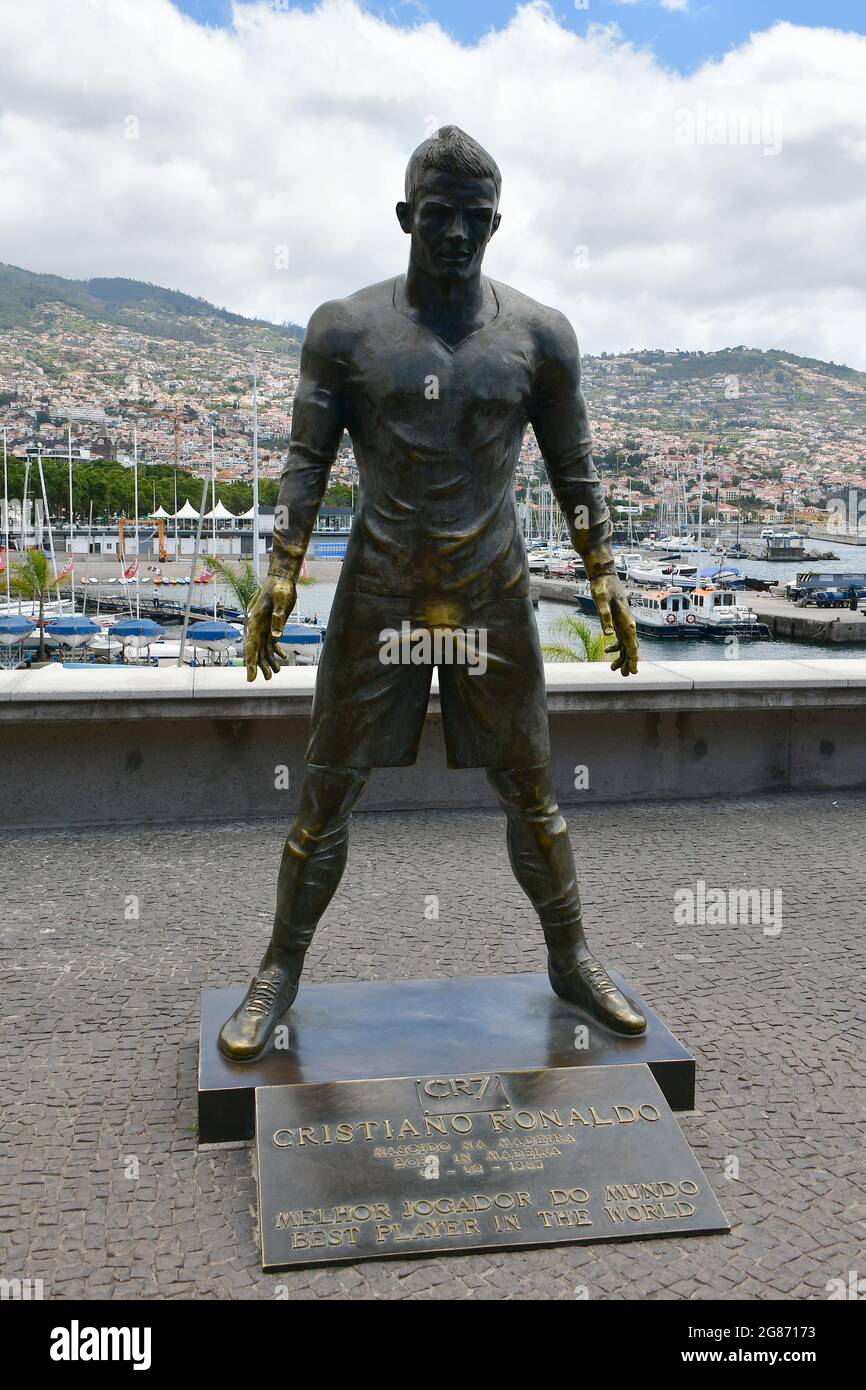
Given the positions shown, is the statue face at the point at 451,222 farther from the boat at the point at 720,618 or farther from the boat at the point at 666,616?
the boat at the point at 666,616

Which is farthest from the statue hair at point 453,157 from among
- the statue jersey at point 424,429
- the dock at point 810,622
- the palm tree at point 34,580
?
the dock at point 810,622

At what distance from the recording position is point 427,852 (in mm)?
7363

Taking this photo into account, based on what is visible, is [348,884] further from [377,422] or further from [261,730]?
[377,422]

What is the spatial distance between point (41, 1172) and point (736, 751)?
236 inches

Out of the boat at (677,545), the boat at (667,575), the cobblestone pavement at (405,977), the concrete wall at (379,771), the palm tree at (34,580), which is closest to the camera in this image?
the cobblestone pavement at (405,977)

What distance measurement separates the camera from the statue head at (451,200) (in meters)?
3.79

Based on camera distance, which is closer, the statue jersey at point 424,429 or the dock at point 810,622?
the statue jersey at point 424,429

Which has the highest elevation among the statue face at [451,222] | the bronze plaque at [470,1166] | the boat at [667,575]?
the boat at [667,575]

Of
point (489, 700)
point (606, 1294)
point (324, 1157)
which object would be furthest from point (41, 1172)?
point (489, 700)

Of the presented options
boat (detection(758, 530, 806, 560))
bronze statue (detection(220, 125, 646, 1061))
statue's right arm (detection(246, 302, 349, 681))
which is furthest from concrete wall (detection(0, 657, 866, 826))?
boat (detection(758, 530, 806, 560))

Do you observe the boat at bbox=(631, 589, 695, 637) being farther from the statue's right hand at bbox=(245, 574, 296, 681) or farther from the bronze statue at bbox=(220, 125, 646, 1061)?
the statue's right hand at bbox=(245, 574, 296, 681)

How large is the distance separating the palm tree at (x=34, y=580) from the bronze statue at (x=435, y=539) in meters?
43.9

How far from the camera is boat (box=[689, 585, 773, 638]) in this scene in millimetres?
53000
